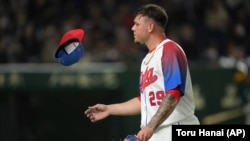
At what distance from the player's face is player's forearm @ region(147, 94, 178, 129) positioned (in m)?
0.71

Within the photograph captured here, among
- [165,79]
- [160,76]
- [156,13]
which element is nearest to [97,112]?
[160,76]

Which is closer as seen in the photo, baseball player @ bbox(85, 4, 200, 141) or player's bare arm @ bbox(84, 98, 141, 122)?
baseball player @ bbox(85, 4, 200, 141)

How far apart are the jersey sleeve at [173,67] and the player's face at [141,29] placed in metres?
0.25

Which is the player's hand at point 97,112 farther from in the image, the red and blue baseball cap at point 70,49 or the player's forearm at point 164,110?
the player's forearm at point 164,110

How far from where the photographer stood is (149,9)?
7.84 m

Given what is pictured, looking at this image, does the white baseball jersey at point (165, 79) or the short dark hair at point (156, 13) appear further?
the short dark hair at point (156, 13)

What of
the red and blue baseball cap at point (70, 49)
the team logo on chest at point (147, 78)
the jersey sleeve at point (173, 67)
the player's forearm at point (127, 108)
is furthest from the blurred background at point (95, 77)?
the jersey sleeve at point (173, 67)

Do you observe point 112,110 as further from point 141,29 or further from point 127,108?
point 141,29

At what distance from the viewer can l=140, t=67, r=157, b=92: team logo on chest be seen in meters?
7.80

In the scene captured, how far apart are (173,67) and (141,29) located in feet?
1.72

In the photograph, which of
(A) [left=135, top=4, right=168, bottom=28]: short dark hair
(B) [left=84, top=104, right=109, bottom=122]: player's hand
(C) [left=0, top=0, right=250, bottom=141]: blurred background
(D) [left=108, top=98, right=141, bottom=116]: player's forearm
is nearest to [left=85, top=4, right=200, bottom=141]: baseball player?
(A) [left=135, top=4, right=168, bottom=28]: short dark hair

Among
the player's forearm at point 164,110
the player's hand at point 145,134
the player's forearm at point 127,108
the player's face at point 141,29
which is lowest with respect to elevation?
the player's hand at point 145,134

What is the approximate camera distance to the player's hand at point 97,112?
8109 mm

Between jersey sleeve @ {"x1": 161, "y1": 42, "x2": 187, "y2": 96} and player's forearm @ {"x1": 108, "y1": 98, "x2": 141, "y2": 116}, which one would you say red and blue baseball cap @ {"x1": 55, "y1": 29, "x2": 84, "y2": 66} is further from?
jersey sleeve @ {"x1": 161, "y1": 42, "x2": 187, "y2": 96}
